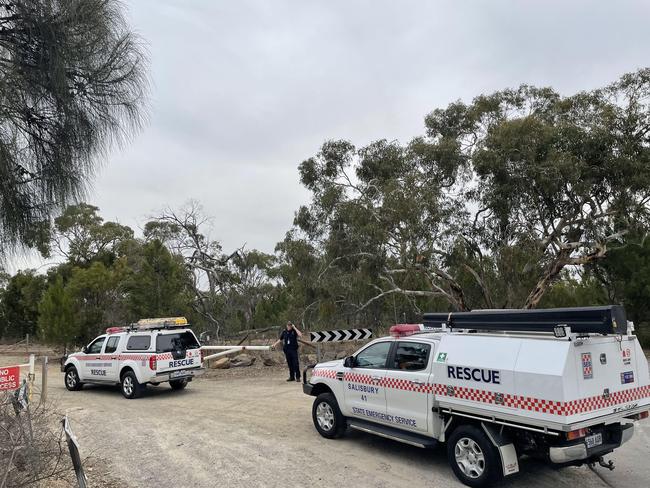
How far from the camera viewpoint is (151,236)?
125ft

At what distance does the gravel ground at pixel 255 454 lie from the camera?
670 centimetres

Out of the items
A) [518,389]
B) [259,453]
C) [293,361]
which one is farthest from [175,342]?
[518,389]

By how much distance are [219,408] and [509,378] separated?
727cm

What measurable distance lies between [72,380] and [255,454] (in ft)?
32.1

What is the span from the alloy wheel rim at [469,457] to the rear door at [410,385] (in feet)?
1.95

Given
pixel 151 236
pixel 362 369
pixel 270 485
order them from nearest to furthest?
pixel 270 485 → pixel 362 369 → pixel 151 236

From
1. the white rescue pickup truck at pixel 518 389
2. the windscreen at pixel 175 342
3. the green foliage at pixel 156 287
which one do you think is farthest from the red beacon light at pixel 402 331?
the green foliage at pixel 156 287

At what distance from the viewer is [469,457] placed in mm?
6430

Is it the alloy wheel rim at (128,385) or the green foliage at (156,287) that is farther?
the green foliage at (156,287)

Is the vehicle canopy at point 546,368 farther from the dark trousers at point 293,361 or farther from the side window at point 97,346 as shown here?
the side window at point 97,346

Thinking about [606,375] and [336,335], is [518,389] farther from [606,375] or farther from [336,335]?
[336,335]

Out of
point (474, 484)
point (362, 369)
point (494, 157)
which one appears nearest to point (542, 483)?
point (474, 484)

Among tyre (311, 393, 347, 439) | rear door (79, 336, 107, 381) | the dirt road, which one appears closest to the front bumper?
the dirt road

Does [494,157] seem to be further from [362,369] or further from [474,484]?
[474,484]
